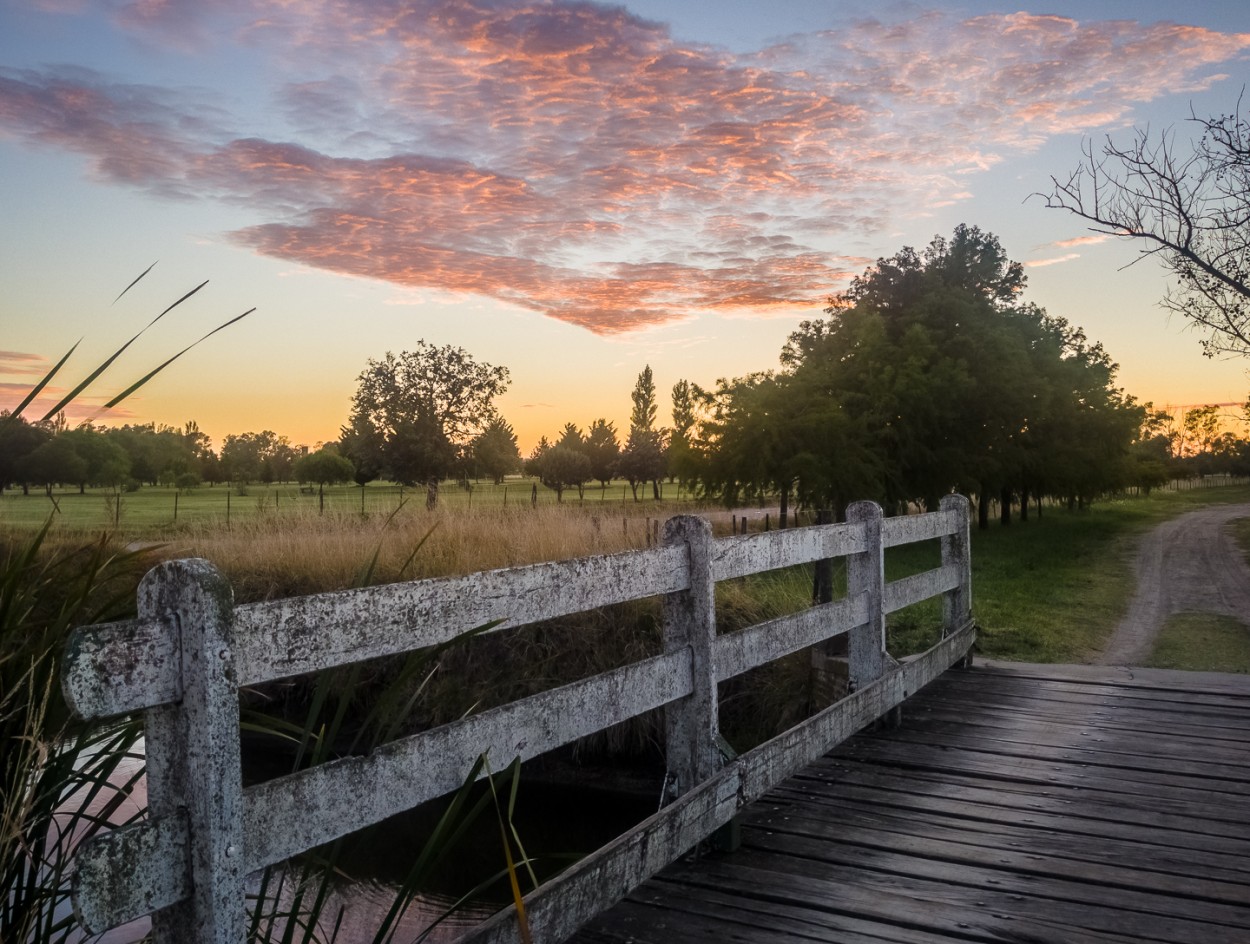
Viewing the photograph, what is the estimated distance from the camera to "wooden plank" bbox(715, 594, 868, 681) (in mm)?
4621

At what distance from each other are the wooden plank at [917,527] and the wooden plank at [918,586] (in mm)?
277

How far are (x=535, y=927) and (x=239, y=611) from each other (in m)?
1.41

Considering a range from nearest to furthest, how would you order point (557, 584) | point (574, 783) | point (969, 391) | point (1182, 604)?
point (557, 584) → point (574, 783) → point (1182, 604) → point (969, 391)

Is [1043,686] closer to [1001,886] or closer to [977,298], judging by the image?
[1001,886]

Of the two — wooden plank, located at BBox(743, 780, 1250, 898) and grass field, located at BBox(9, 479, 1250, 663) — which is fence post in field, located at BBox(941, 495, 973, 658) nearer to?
grass field, located at BBox(9, 479, 1250, 663)

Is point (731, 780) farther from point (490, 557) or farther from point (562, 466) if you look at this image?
point (562, 466)

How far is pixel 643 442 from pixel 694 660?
106856mm

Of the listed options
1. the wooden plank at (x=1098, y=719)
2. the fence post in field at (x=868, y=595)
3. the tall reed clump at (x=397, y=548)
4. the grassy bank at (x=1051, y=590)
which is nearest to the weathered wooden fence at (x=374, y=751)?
the fence post in field at (x=868, y=595)

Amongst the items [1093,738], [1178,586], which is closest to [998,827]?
[1093,738]

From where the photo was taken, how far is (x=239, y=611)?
2.32m

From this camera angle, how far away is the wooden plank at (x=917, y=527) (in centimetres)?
677

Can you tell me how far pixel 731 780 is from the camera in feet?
13.9

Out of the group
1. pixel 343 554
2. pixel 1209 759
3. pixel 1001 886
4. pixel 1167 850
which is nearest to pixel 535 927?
pixel 1001 886

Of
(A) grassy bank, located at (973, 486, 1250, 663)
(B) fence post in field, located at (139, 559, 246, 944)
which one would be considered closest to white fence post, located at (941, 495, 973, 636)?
(A) grassy bank, located at (973, 486, 1250, 663)
